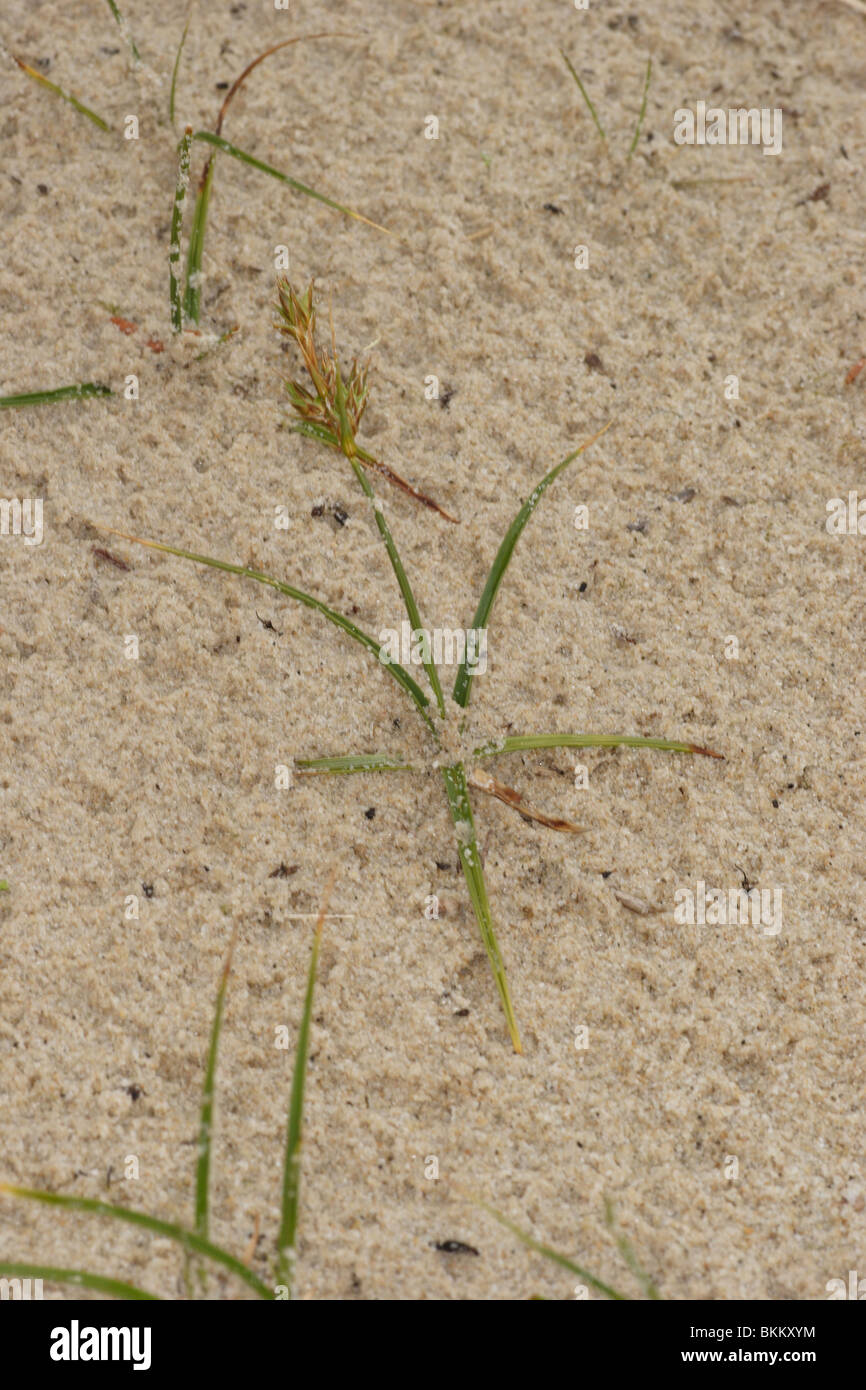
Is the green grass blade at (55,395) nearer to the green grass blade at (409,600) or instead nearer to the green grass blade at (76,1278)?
the green grass blade at (409,600)

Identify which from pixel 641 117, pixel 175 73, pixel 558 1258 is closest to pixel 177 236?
pixel 175 73

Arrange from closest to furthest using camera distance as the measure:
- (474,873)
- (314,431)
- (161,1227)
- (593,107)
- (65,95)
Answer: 1. (161,1227)
2. (474,873)
3. (314,431)
4. (65,95)
5. (593,107)

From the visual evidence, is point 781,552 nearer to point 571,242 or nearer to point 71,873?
point 571,242

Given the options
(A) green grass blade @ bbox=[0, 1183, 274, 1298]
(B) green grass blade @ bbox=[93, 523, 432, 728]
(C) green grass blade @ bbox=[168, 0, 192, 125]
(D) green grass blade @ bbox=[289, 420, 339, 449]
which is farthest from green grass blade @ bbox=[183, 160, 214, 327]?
(A) green grass blade @ bbox=[0, 1183, 274, 1298]

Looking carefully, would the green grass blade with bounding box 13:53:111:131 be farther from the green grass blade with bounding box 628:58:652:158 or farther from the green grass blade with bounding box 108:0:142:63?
the green grass blade with bounding box 628:58:652:158

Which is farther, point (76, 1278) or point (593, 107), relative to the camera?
point (593, 107)

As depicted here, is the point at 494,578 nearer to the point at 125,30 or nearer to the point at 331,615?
the point at 331,615
